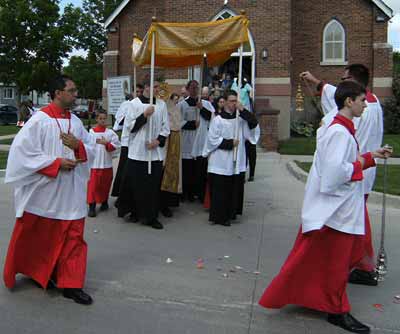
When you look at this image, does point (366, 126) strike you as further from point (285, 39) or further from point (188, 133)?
point (285, 39)

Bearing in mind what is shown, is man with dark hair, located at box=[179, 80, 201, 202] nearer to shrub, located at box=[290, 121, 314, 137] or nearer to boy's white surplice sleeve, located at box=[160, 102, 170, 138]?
boy's white surplice sleeve, located at box=[160, 102, 170, 138]

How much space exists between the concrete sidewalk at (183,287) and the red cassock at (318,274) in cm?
22

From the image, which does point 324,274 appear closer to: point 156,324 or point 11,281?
point 156,324

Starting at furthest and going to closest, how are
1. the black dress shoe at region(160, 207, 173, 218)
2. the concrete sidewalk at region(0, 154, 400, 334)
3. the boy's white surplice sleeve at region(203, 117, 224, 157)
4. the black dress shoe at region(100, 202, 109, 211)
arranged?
the black dress shoe at region(100, 202, 109, 211), the black dress shoe at region(160, 207, 173, 218), the boy's white surplice sleeve at region(203, 117, 224, 157), the concrete sidewalk at region(0, 154, 400, 334)

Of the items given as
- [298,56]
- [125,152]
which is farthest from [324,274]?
[298,56]

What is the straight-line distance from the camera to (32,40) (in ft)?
115

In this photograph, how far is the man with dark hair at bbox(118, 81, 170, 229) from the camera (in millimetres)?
7535

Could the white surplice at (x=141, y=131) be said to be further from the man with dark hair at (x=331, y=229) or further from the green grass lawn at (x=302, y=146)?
the green grass lawn at (x=302, y=146)

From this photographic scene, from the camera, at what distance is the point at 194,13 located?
2066cm

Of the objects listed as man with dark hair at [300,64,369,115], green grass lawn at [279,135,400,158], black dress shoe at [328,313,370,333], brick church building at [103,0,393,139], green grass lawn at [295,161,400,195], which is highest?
brick church building at [103,0,393,139]

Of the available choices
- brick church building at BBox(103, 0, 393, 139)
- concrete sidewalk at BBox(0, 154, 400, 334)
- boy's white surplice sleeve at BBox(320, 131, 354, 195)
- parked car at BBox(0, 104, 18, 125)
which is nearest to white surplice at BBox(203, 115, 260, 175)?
concrete sidewalk at BBox(0, 154, 400, 334)

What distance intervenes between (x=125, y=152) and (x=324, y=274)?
4.89m

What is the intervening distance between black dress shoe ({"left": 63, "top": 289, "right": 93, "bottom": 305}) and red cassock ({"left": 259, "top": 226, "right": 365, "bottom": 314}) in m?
1.56

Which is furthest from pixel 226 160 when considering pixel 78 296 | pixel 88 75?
pixel 88 75
